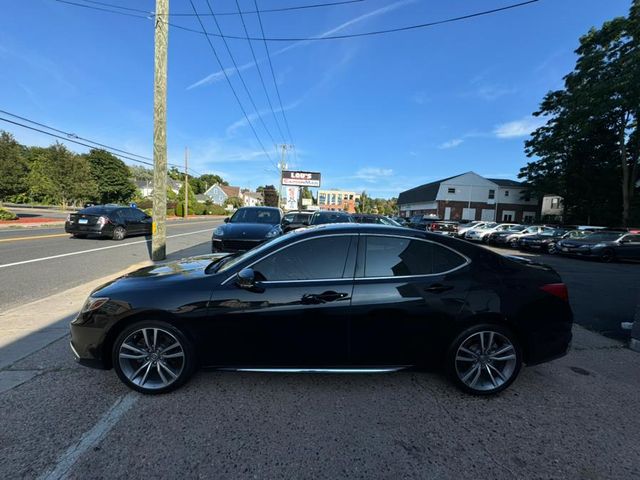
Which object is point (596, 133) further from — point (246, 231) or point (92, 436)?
point (92, 436)

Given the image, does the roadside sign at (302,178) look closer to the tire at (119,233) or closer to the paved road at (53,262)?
the tire at (119,233)

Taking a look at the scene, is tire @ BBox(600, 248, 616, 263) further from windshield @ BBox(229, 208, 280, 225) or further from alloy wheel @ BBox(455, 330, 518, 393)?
alloy wheel @ BBox(455, 330, 518, 393)

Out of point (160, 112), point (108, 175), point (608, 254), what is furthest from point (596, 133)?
point (108, 175)

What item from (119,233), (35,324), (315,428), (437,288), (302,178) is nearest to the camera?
(315,428)

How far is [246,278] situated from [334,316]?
2.77 feet

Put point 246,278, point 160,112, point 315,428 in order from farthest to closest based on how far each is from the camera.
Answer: point 160,112 < point 246,278 < point 315,428

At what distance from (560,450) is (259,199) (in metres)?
134

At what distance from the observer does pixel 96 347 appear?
289 centimetres

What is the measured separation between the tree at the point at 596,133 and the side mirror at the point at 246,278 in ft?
108

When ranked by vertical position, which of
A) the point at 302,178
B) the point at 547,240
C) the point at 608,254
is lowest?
the point at 608,254

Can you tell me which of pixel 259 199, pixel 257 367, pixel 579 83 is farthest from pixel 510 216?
pixel 259 199

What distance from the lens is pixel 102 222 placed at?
14.1 metres

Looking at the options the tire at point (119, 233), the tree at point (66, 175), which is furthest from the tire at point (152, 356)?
the tree at point (66, 175)

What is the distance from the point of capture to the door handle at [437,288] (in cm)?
294
